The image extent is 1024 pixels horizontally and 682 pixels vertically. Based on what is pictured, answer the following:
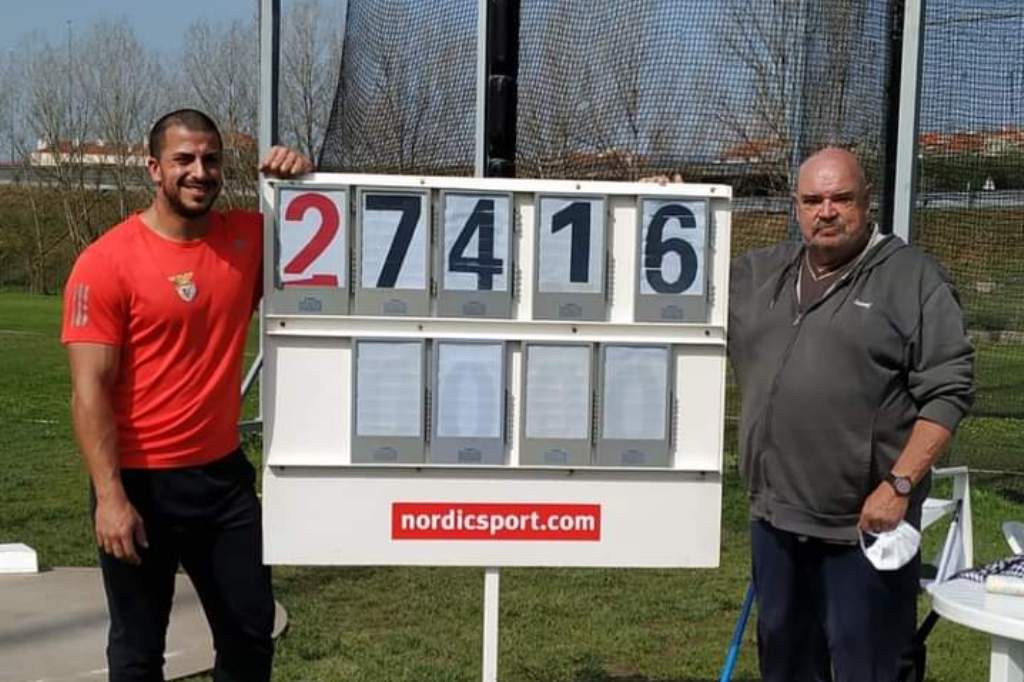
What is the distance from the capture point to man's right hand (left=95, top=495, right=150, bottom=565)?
340cm

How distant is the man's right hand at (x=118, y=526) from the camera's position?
134 inches

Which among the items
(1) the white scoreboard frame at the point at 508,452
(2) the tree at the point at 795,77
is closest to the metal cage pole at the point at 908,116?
(2) the tree at the point at 795,77

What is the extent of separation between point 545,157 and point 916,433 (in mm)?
3858

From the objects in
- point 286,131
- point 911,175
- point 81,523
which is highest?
point 286,131

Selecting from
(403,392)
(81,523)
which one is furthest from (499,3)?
(81,523)

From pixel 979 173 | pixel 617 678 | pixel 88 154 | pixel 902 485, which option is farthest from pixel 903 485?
pixel 88 154

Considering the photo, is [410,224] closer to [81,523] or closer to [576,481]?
[576,481]

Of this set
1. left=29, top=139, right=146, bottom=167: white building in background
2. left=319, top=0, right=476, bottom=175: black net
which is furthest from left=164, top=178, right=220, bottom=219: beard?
left=29, top=139, right=146, bottom=167: white building in background

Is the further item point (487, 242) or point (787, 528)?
point (487, 242)

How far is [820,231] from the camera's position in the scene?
3346mm

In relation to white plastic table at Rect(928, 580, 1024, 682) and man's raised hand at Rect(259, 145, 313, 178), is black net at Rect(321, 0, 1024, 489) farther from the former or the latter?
white plastic table at Rect(928, 580, 1024, 682)

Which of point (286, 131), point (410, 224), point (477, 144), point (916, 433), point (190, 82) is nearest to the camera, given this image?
point (916, 433)

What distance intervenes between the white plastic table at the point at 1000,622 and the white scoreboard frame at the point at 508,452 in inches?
38.4

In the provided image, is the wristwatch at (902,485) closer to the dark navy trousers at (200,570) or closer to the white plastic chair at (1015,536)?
the white plastic chair at (1015,536)
